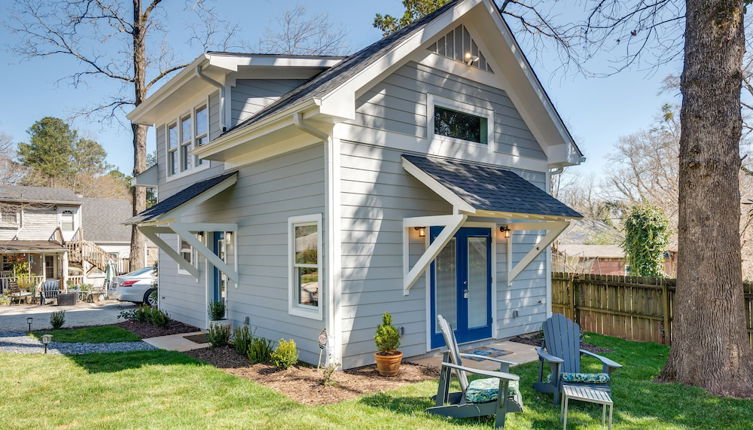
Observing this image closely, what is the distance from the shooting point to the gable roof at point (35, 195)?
22.8 metres

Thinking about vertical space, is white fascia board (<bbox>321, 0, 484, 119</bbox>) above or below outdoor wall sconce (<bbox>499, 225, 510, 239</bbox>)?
above

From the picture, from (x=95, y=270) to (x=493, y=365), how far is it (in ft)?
84.9

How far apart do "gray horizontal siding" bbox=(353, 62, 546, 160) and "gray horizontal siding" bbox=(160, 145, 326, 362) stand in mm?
1131

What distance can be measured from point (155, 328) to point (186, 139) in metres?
4.44

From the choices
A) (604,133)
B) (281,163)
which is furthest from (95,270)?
(604,133)

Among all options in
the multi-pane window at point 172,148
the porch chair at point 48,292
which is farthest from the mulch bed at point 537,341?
the porch chair at point 48,292

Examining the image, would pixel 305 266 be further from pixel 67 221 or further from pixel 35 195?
pixel 67 221

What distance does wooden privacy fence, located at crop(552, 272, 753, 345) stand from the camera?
29.5 feet

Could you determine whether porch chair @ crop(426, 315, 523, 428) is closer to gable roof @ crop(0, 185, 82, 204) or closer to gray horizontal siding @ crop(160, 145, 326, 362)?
gray horizontal siding @ crop(160, 145, 326, 362)

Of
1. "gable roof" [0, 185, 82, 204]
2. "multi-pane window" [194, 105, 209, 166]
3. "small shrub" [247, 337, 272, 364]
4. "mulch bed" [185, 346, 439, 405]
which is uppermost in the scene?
"multi-pane window" [194, 105, 209, 166]

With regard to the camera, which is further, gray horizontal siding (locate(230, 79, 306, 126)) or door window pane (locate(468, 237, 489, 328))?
gray horizontal siding (locate(230, 79, 306, 126))

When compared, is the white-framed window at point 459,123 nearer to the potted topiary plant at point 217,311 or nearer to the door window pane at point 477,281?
the door window pane at point 477,281

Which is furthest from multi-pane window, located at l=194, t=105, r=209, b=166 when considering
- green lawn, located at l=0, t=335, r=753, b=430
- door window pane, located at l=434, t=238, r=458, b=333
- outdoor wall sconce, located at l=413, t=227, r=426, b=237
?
door window pane, located at l=434, t=238, r=458, b=333

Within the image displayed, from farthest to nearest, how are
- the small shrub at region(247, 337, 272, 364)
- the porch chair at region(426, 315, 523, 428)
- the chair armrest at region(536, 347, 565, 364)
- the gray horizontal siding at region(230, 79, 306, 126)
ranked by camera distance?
1. the gray horizontal siding at region(230, 79, 306, 126)
2. the small shrub at region(247, 337, 272, 364)
3. the chair armrest at region(536, 347, 565, 364)
4. the porch chair at region(426, 315, 523, 428)
